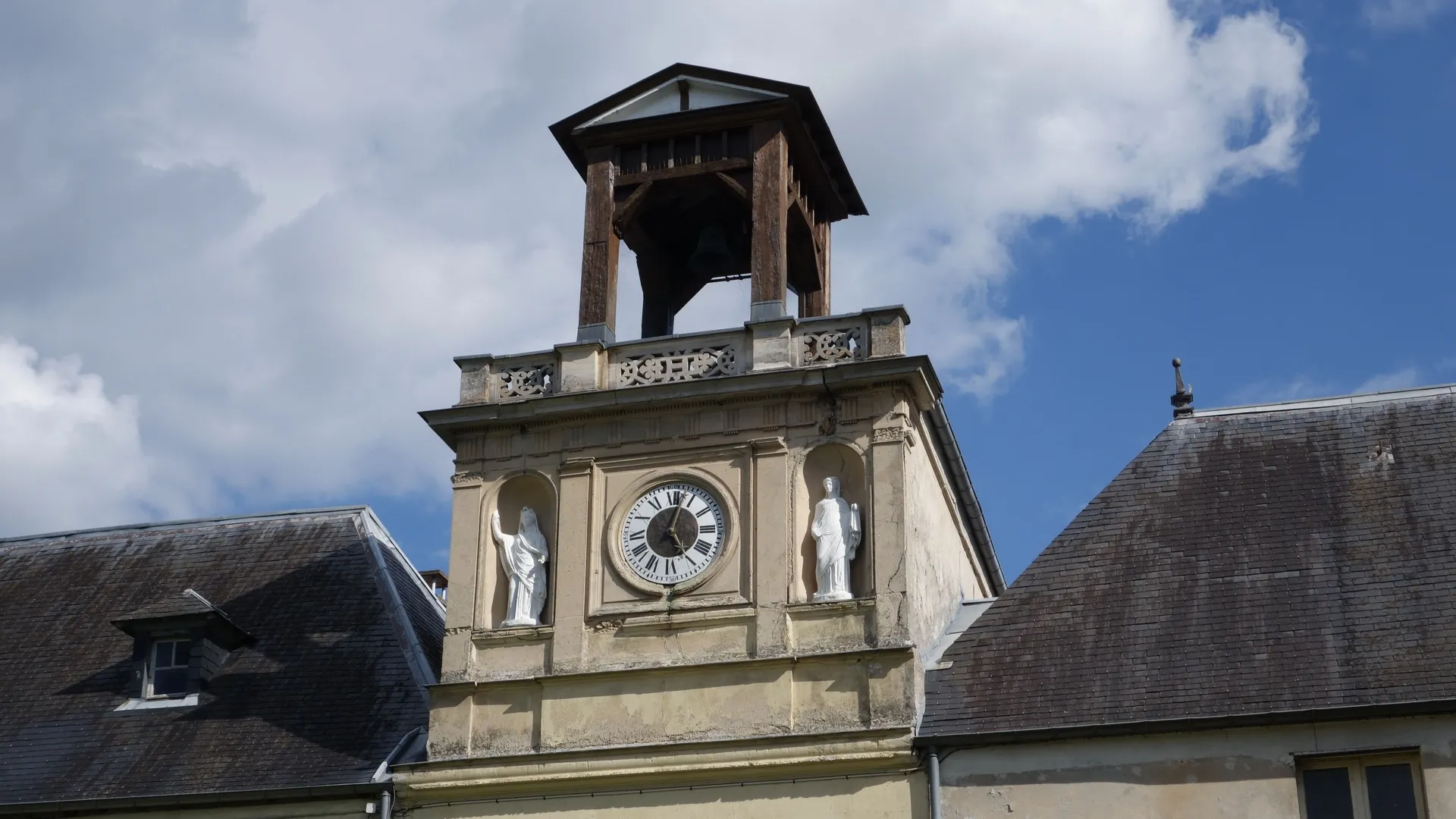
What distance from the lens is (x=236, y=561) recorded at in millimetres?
26938

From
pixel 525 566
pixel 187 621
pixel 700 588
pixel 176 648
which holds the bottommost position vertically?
pixel 176 648

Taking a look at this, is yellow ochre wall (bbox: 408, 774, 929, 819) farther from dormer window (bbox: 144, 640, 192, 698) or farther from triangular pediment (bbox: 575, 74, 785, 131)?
triangular pediment (bbox: 575, 74, 785, 131)

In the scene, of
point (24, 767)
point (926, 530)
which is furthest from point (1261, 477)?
point (24, 767)

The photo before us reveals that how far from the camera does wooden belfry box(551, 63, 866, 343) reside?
2395 centimetres

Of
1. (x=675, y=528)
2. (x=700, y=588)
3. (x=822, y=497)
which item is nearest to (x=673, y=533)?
(x=675, y=528)

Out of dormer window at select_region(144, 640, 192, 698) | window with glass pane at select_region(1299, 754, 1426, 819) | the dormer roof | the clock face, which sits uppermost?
the clock face

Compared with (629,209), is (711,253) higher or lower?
lower

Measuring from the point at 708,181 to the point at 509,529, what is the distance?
5.03m

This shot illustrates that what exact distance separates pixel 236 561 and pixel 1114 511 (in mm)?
11857

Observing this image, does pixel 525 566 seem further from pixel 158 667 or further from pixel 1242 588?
pixel 1242 588

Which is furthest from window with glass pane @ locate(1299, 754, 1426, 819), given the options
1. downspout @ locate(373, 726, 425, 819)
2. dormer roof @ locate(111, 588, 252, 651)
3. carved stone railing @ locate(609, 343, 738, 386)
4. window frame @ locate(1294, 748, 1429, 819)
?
dormer roof @ locate(111, 588, 252, 651)

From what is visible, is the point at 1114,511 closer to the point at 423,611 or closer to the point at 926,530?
the point at 926,530

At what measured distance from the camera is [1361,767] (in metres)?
19.4

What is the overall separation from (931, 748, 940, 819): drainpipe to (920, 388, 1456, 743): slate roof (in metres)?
0.22
